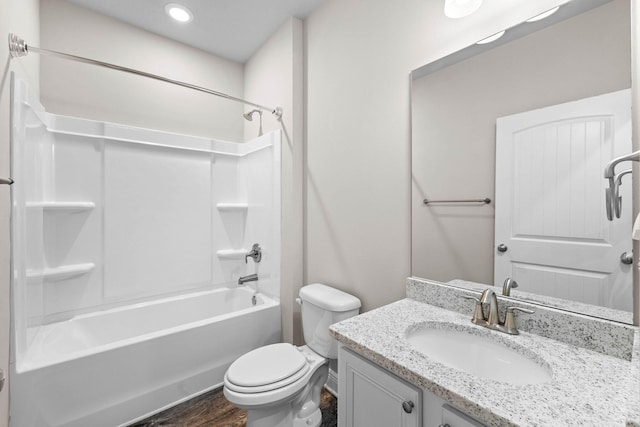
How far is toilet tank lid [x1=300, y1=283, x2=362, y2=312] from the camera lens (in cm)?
162

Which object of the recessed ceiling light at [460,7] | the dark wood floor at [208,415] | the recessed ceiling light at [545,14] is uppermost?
the recessed ceiling light at [460,7]

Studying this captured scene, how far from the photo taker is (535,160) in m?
1.04

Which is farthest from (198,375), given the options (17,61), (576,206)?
(576,206)

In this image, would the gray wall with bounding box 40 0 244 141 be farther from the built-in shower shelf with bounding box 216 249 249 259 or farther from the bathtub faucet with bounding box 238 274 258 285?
the bathtub faucet with bounding box 238 274 258 285

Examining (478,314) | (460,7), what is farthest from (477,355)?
(460,7)

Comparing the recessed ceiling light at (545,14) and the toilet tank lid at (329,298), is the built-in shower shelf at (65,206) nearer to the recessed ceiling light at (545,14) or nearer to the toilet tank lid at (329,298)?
the toilet tank lid at (329,298)

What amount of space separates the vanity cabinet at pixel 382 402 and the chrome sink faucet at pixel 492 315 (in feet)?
1.45

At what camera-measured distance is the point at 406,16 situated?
4.75 feet

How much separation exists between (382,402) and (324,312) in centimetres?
78

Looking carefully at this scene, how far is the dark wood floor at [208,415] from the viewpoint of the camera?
165cm

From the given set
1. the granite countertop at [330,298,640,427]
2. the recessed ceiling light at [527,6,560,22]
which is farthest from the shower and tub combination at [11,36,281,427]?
the recessed ceiling light at [527,6,560,22]

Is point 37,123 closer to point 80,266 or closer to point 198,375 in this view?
point 80,266

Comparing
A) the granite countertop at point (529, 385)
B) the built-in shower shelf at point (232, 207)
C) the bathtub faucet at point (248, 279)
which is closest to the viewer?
the granite countertop at point (529, 385)

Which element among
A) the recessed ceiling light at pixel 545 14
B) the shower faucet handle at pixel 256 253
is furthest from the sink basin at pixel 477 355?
the shower faucet handle at pixel 256 253
